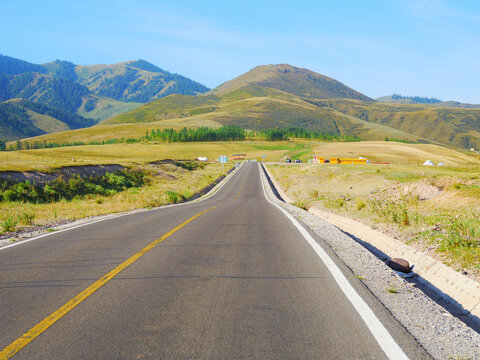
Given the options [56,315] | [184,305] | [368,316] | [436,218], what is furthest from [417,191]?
[56,315]

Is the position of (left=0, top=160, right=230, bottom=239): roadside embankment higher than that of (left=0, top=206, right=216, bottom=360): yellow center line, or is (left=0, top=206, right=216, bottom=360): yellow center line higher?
(left=0, top=206, right=216, bottom=360): yellow center line

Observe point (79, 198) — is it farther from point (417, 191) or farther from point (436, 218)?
point (436, 218)

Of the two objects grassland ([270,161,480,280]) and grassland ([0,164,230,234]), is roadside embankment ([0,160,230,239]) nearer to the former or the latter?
grassland ([0,164,230,234])

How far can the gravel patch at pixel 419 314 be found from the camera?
386cm

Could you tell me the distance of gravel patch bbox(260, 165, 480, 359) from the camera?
3.86 metres

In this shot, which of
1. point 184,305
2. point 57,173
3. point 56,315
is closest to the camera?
point 56,315

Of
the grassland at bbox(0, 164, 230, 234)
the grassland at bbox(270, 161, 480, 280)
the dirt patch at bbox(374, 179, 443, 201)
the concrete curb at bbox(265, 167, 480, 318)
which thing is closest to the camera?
the concrete curb at bbox(265, 167, 480, 318)

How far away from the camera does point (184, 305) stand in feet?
16.3

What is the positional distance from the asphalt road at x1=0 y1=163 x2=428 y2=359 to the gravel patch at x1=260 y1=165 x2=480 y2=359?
20 cm

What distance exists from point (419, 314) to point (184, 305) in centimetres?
307

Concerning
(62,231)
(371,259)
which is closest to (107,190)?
(62,231)

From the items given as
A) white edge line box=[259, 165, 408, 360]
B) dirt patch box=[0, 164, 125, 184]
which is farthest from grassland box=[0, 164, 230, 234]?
white edge line box=[259, 165, 408, 360]

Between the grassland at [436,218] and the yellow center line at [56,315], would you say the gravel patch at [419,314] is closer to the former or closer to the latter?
the grassland at [436,218]

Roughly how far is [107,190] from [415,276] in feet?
94.8
